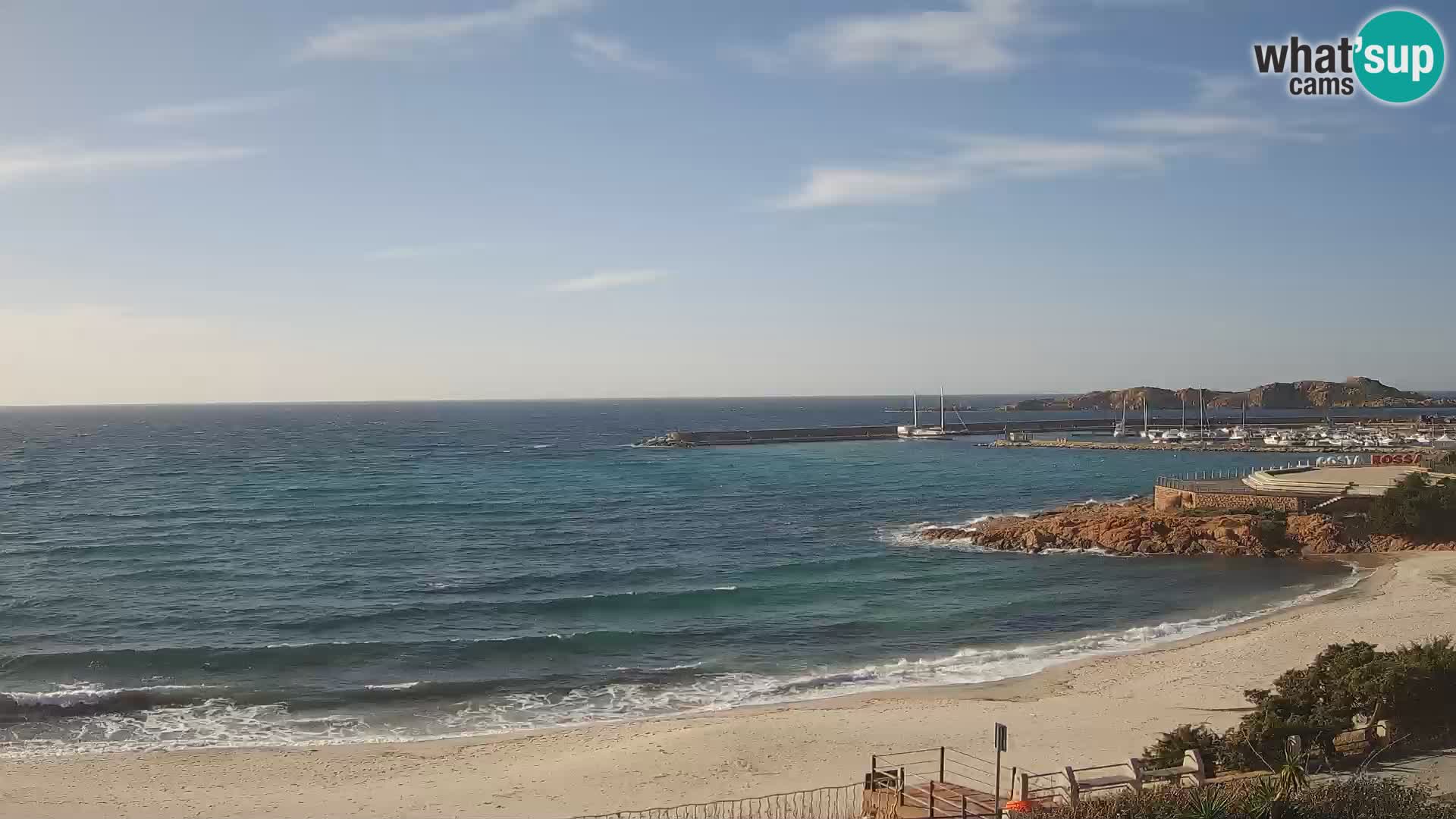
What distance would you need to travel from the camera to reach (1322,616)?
34406mm

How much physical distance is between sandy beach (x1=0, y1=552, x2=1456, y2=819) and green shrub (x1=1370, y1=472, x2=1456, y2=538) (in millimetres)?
23729

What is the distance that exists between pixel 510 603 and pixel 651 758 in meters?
17.5

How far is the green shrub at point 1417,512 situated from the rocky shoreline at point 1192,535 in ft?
1.80

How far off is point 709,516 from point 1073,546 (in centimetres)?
2309

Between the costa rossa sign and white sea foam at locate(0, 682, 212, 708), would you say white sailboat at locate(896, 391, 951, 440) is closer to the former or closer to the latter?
the costa rossa sign

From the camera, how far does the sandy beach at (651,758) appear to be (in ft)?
67.1

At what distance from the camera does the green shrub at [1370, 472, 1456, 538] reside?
154 feet

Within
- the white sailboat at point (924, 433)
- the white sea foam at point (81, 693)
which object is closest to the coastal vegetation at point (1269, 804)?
the white sea foam at point (81, 693)

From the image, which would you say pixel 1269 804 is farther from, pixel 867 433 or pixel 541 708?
pixel 867 433

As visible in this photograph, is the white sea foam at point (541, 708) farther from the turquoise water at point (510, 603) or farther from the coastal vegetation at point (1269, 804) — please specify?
the coastal vegetation at point (1269, 804)

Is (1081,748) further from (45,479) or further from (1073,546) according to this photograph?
(45,479)

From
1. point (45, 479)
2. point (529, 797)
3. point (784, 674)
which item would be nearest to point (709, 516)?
point (784, 674)

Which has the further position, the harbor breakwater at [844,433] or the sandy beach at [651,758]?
the harbor breakwater at [844,433]

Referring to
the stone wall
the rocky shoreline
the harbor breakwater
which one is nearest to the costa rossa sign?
the stone wall
